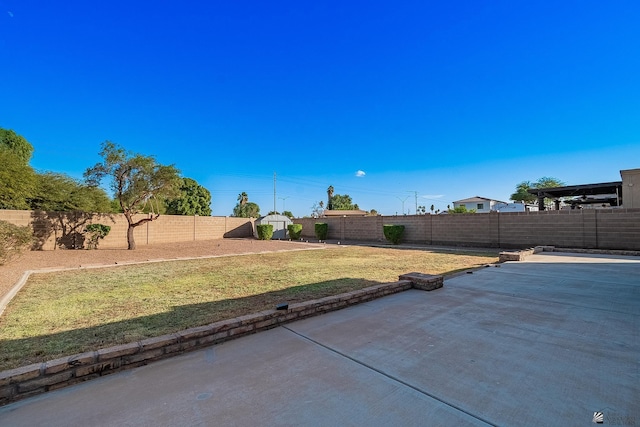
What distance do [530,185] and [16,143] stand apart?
59.2 meters

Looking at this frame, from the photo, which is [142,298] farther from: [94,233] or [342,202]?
[342,202]

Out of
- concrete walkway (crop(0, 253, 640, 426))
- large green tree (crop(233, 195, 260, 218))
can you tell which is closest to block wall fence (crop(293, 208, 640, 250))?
concrete walkway (crop(0, 253, 640, 426))

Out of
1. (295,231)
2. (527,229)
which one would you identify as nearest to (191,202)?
(295,231)

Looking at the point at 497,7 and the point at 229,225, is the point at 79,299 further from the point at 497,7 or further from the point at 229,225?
the point at 229,225

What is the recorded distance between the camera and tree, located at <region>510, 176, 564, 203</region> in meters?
39.9

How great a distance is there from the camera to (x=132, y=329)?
3.41 metres

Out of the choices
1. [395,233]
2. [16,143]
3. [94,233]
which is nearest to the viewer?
[94,233]

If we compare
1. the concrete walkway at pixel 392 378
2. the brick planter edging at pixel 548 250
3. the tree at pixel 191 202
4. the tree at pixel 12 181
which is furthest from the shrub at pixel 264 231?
the tree at pixel 191 202

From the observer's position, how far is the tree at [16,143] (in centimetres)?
2012

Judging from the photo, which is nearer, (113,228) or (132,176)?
(132,176)

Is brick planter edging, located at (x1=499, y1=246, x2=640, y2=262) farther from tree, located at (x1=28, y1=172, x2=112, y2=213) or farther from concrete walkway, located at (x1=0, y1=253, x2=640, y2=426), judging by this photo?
tree, located at (x1=28, y1=172, x2=112, y2=213)

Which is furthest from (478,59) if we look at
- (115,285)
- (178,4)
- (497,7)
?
(115,285)

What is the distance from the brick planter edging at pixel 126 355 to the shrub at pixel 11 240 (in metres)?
8.50

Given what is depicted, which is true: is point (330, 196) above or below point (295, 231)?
above
